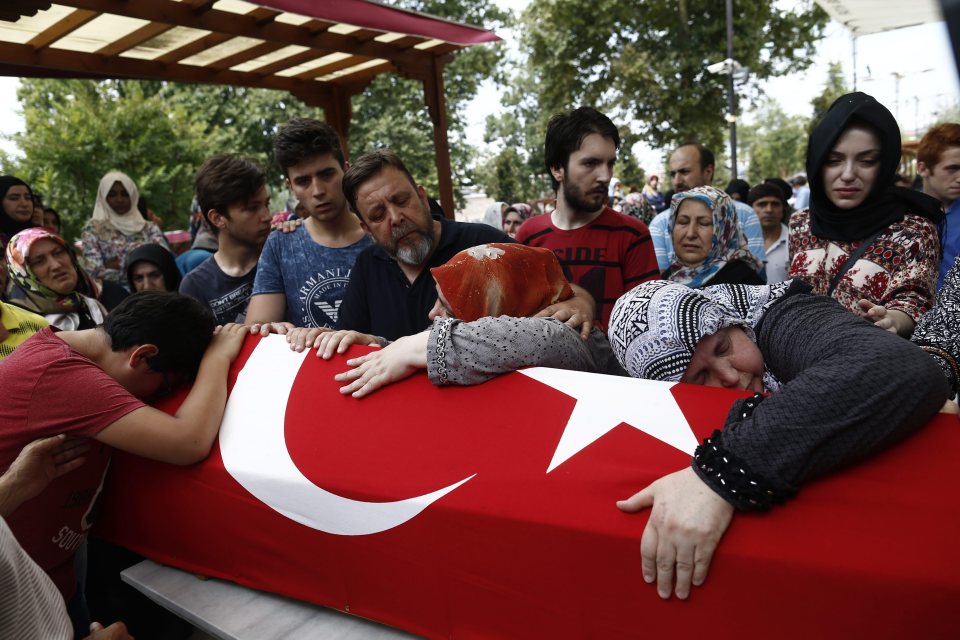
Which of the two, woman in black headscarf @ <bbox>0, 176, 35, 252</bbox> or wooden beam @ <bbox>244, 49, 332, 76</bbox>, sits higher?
wooden beam @ <bbox>244, 49, 332, 76</bbox>

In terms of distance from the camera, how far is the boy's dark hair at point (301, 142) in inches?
114

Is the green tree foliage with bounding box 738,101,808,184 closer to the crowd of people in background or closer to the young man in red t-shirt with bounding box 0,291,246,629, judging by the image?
the crowd of people in background

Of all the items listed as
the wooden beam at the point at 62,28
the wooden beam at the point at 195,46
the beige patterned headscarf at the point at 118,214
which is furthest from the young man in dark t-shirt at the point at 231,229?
the beige patterned headscarf at the point at 118,214

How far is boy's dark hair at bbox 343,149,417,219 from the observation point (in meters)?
2.49

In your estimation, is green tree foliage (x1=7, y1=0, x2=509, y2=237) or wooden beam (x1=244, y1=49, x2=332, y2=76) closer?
wooden beam (x1=244, y1=49, x2=332, y2=76)

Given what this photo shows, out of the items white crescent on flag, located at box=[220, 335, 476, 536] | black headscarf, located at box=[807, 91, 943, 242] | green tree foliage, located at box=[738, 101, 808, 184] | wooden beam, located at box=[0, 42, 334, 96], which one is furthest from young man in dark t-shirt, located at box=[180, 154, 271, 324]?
green tree foliage, located at box=[738, 101, 808, 184]

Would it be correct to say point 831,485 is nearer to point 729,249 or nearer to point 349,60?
point 729,249

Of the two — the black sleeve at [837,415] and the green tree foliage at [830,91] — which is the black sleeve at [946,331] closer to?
the black sleeve at [837,415]

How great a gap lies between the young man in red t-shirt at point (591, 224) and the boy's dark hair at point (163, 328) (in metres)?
1.69

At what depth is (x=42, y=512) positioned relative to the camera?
6.63ft

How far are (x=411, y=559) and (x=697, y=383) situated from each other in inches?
34.1

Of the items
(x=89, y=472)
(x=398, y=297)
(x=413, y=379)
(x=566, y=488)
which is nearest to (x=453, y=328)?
(x=413, y=379)

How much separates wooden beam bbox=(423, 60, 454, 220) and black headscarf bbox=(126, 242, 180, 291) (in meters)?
3.27

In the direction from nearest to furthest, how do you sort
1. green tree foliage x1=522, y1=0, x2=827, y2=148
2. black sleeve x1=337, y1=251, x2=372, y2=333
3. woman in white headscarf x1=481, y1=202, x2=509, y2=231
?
1. black sleeve x1=337, y1=251, x2=372, y2=333
2. woman in white headscarf x1=481, y1=202, x2=509, y2=231
3. green tree foliage x1=522, y1=0, x2=827, y2=148
